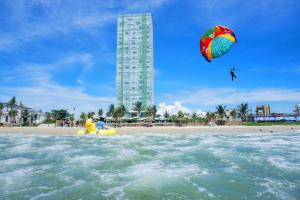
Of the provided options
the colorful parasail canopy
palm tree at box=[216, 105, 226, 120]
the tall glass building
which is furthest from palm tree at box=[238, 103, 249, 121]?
the colorful parasail canopy

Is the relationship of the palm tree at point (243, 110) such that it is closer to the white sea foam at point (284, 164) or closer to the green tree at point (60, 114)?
the green tree at point (60, 114)

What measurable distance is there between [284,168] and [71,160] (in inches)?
339

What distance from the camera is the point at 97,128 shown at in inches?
1133

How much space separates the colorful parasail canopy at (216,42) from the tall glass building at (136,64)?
395 ft

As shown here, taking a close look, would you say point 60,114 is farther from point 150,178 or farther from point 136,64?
point 150,178

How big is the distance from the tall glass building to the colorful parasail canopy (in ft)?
395

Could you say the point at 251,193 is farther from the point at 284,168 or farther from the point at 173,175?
the point at 284,168

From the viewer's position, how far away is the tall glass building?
141m

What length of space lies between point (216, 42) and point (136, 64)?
12477cm

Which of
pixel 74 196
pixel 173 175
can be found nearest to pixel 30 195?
pixel 74 196

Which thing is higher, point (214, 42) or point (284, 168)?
point (214, 42)

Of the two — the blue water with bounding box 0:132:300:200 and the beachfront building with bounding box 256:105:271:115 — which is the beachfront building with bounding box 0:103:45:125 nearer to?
the blue water with bounding box 0:132:300:200

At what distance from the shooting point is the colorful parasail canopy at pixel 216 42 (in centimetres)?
1872

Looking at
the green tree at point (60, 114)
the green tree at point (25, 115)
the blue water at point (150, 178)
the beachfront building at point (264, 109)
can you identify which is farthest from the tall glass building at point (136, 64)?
the blue water at point (150, 178)
